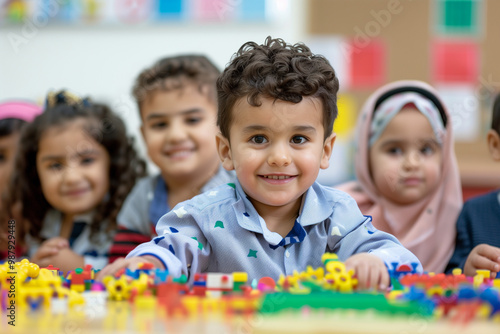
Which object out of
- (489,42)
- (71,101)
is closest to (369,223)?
(71,101)

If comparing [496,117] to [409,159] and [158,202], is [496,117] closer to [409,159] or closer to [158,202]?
[409,159]

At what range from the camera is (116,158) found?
1873 mm

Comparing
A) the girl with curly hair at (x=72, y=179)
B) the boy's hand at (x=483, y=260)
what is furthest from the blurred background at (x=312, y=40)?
the boy's hand at (x=483, y=260)

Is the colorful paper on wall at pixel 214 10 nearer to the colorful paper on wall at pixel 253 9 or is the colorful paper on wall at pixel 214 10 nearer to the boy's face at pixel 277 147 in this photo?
the colorful paper on wall at pixel 253 9

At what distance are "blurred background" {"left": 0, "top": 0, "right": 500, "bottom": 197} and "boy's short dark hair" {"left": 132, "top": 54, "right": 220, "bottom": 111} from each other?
1.37 metres

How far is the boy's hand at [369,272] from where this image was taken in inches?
33.9

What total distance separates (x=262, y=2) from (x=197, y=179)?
64.0 inches

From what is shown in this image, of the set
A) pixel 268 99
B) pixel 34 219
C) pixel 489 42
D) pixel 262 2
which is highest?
pixel 262 2

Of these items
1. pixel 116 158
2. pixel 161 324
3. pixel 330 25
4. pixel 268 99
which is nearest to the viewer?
pixel 161 324

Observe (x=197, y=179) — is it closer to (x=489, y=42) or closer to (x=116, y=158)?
(x=116, y=158)

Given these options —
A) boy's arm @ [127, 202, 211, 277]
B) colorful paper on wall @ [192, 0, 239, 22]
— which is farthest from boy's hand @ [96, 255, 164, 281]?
colorful paper on wall @ [192, 0, 239, 22]

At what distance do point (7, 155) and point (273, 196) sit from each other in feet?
4.13

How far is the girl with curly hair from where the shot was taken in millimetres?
1732

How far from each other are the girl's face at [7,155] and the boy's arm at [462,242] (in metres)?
1.42
